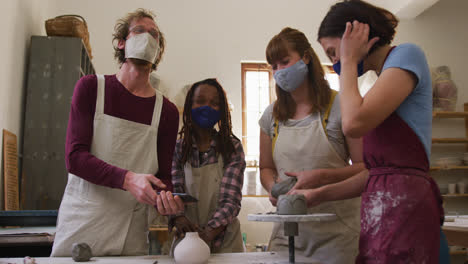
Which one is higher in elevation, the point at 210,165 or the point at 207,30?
the point at 207,30

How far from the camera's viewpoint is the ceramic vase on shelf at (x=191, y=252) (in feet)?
4.39

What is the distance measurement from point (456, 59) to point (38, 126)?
570 cm

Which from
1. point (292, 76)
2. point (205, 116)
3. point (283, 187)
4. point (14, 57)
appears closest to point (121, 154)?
point (205, 116)

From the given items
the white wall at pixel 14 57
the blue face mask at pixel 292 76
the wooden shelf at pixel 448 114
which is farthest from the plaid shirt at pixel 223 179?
the wooden shelf at pixel 448 114

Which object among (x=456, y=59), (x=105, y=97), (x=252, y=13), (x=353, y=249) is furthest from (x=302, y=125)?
(x=456, y=59)

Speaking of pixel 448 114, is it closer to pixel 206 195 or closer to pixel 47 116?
pixel 206 195

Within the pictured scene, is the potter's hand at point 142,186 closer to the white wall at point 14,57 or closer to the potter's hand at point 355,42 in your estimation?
the potter's hand at point 355,42

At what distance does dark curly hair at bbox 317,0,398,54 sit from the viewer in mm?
1230

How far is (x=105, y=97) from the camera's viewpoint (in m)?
1.75

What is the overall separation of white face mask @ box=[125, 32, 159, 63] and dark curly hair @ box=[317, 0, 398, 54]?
904 millimetres

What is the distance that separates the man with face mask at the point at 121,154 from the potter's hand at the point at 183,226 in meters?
0.15

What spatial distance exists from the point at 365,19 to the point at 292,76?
563 mm

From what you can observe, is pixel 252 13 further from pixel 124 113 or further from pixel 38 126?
pixel 124 113

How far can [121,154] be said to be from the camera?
5.76ft
